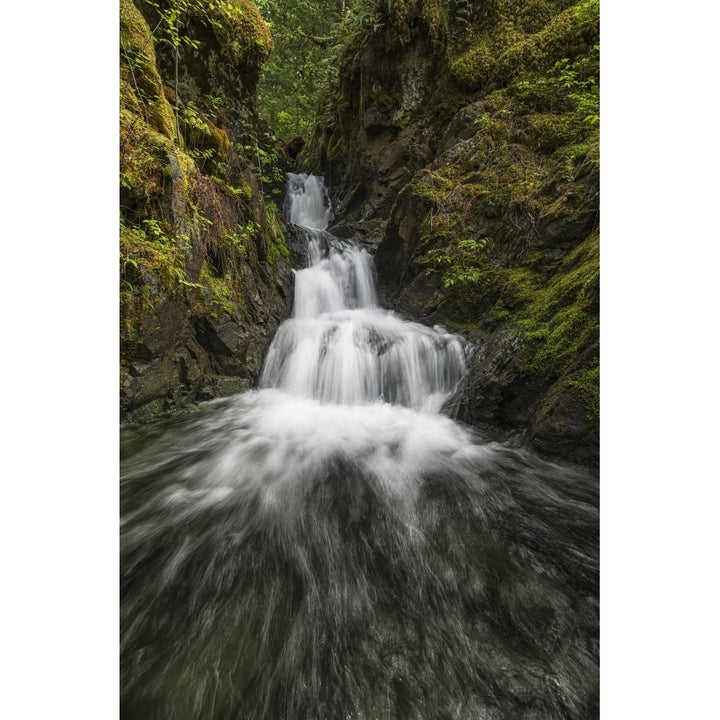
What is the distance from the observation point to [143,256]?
3602mm

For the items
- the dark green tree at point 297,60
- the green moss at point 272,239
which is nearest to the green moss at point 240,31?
the green moss at point 272,239

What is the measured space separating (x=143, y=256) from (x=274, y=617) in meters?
3.68

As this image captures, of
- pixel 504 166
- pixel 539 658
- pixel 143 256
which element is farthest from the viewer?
pixel 504 166

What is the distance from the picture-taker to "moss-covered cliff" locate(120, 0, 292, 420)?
12.0 feet

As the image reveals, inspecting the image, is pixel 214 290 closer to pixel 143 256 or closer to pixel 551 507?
pixel 143 256

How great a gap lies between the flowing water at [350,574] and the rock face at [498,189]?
79 cm

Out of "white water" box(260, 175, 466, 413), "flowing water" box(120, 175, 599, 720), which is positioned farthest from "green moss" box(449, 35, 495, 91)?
"flowing water" box(120, 175, 599, 720)

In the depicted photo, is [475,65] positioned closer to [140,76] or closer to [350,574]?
[140,76]

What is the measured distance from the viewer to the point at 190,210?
423cm

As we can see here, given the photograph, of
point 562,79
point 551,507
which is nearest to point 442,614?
point 551,507

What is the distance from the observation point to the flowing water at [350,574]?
1.48 metres

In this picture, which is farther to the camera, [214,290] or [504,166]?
[504,166]

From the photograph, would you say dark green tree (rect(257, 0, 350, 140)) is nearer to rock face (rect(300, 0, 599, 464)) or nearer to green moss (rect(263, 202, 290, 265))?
rock face (rect(300, 0, 599, 464))

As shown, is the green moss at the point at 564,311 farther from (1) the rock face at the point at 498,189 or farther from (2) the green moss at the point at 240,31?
(2) the green moss at the point at 240,31
